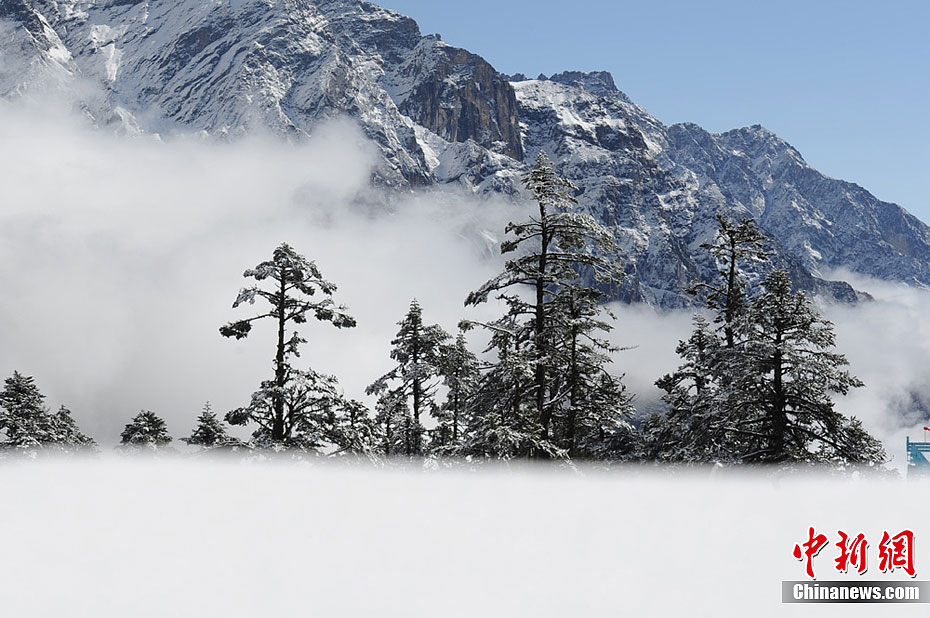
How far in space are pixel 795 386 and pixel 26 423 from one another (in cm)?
2776

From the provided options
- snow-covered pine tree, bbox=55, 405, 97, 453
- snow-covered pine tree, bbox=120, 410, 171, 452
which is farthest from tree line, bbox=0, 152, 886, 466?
snow-covered pine tree, bbox=120, 410, 171, 452

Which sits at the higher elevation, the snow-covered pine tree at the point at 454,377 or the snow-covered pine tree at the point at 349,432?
the snow-covered pine tree at the point at 454,377

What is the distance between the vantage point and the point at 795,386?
57.9 ft

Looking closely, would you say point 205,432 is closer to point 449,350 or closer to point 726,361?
point 449,350

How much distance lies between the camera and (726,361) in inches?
717

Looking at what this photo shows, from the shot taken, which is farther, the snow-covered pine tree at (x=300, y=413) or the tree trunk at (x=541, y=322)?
the snow-covered pine tree at (x=300, y=413)

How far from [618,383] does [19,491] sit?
15.1 metres

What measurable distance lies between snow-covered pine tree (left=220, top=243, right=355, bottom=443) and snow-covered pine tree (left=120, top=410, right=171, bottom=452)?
61.0 feet

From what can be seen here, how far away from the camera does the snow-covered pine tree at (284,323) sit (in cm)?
1875

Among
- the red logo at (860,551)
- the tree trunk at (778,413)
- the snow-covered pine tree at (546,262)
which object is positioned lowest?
the red logo at (860,551)

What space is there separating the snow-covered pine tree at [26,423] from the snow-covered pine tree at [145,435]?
313 cm

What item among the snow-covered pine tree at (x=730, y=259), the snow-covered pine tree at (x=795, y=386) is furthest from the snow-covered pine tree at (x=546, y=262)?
the snow-covered pine tree at (x=730, y=259)

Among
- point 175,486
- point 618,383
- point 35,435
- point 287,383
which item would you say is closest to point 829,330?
point 618,383

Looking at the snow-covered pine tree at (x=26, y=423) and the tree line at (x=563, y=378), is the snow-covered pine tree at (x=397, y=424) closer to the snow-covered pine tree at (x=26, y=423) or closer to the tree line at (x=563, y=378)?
the tree line at (x=563, y=378)
